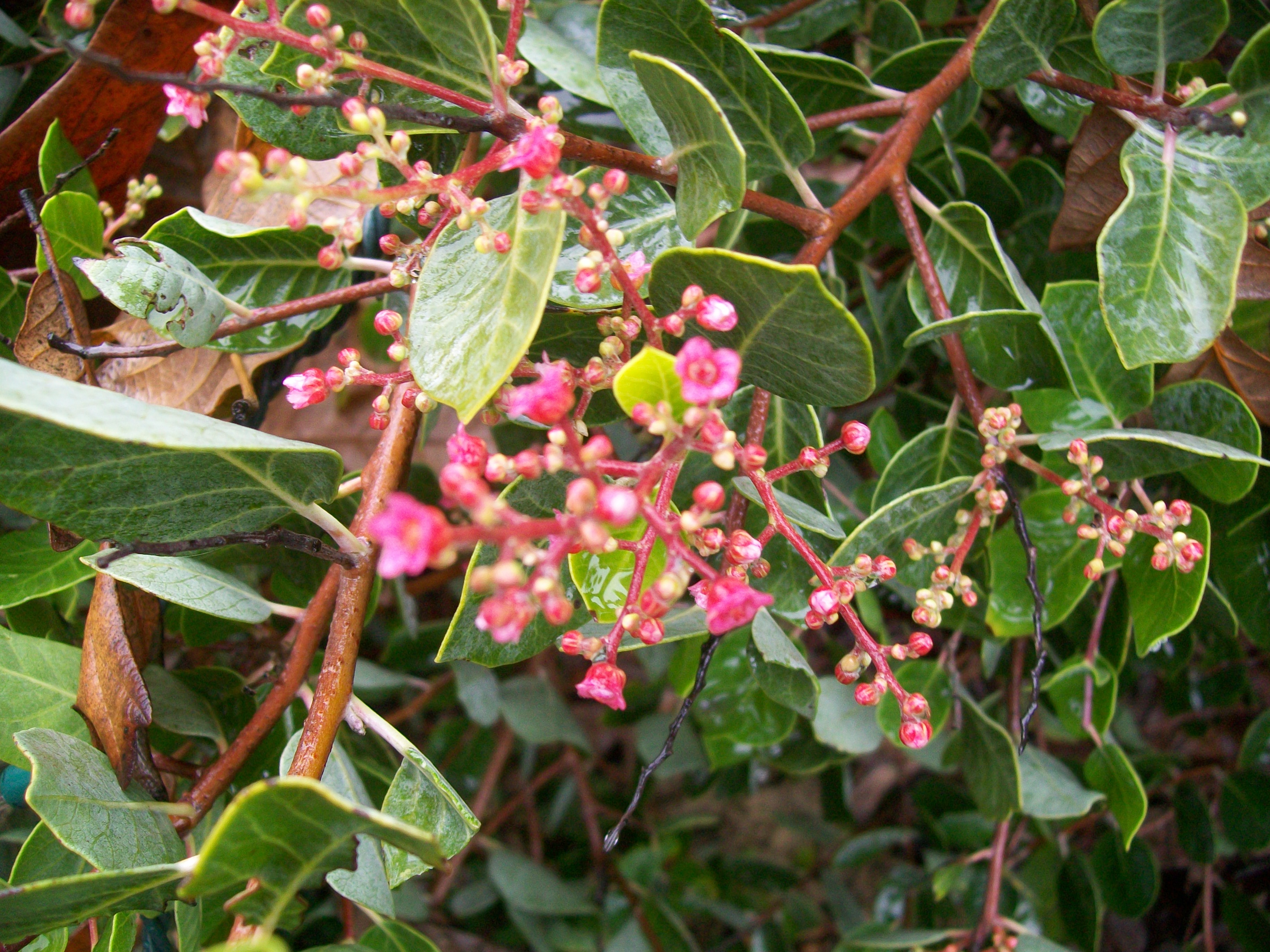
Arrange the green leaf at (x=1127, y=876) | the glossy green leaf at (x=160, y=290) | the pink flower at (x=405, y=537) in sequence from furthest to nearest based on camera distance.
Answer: the green leaf at (x=1127, y=876), the glossy green leaf at (x=160, y=290), the pink flower at (x=405, y=537)

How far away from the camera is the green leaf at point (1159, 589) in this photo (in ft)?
3.09

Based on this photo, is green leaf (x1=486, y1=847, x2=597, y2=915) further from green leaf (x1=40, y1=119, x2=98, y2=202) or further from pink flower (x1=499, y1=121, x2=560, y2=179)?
pink flower (x1=499, y1=121, x2=560, y2=179)

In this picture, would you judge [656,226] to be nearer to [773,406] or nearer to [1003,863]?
[773,406]

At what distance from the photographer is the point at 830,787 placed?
195 cm

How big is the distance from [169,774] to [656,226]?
85cm

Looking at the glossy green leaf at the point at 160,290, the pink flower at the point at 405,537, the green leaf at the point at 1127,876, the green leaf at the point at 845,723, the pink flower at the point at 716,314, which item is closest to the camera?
the pink flower at the point at 405,537

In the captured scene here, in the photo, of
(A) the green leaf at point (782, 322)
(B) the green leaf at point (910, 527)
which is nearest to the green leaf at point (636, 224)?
(A) the green leaf at point (782, 322)

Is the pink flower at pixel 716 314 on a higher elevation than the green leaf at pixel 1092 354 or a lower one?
higher

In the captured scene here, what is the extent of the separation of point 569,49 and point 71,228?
0.61 metres

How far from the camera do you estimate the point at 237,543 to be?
0.78 meters

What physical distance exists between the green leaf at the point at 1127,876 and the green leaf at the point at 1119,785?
Result: 42 centimetres

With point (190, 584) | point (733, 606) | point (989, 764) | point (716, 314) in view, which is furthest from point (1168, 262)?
point (190, 584)

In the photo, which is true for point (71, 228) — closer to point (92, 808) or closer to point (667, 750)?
point (92, 808)

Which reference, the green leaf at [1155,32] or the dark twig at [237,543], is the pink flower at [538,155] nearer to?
the dark twig at [237,543]
